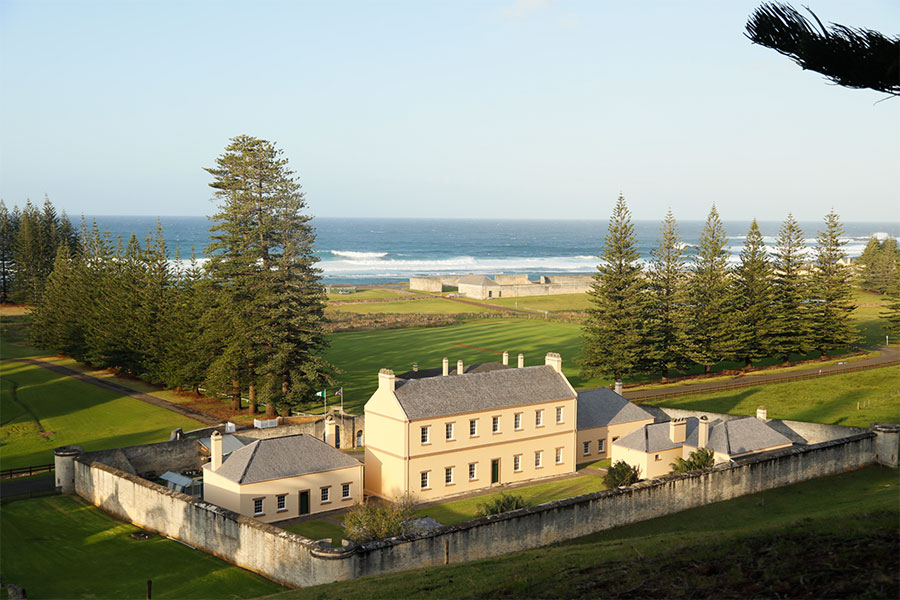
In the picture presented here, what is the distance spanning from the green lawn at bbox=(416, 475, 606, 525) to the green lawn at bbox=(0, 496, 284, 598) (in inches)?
358

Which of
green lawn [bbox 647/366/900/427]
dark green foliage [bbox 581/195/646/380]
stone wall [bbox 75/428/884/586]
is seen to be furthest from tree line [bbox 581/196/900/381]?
stone wall [bbox 75/428/884/586]

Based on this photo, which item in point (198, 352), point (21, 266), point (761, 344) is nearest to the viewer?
point (198, 352)

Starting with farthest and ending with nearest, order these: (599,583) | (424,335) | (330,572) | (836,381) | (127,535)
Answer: (424,335) → (836,381) → (127,535) → (330,572) → (599,583)

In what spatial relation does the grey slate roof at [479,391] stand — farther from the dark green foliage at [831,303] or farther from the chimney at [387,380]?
the dark green foliage at [831,303]

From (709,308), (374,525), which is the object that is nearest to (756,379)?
(709,308)

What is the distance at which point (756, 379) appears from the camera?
57.1 meters

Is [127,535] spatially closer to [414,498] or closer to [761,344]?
[414,498]

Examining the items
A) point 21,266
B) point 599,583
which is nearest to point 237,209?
point 599,583

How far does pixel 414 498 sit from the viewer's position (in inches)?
1337

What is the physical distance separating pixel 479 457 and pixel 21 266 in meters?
77.0

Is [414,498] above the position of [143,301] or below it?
below

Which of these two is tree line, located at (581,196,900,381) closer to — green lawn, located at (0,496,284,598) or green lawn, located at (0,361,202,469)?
green lawn, located at (0,361,202,469)

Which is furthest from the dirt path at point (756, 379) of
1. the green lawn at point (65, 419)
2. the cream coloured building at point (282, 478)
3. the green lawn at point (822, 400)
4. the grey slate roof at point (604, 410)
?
the green lawn at point (65, 419)

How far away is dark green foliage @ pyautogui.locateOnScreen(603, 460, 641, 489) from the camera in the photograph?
34500mm
